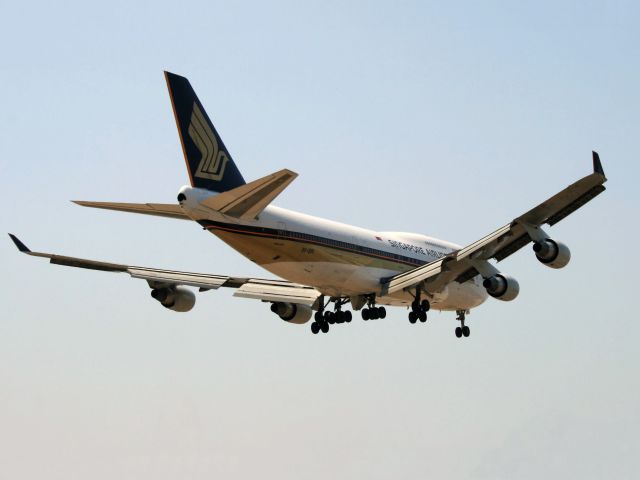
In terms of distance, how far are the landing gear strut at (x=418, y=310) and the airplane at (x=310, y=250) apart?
0.15ft

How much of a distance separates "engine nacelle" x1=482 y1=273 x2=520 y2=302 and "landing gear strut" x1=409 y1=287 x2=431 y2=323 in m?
2.82

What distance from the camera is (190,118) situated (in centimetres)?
3403

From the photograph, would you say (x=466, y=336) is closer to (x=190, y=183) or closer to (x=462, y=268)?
(x=462, y=268)

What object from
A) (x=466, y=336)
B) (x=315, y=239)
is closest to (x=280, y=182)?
(x=315, y=239)

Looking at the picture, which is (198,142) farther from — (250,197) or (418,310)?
(418,310)

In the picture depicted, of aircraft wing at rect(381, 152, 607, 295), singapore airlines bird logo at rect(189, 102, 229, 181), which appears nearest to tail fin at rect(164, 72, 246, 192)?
singapore airlines bird logo at rect(189, 102, 229, 181)

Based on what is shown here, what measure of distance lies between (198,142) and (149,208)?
262 centimetres

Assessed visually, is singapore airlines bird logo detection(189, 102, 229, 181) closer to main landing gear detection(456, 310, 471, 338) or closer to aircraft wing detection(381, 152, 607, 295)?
aircraft wing detection(381, 152, 607, 295)

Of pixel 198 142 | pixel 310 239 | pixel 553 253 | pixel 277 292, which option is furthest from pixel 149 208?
pixel 553 253

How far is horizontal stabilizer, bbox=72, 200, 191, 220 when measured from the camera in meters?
33.1

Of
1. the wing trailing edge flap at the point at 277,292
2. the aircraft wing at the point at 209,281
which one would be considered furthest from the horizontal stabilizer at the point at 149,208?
the wing trailing edge flap at the point at 277,292

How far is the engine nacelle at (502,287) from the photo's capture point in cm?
3666

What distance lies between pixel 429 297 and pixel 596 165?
35.1 ft

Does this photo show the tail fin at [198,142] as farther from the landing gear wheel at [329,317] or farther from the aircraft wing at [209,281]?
the landing gear wheel at [329,317]
